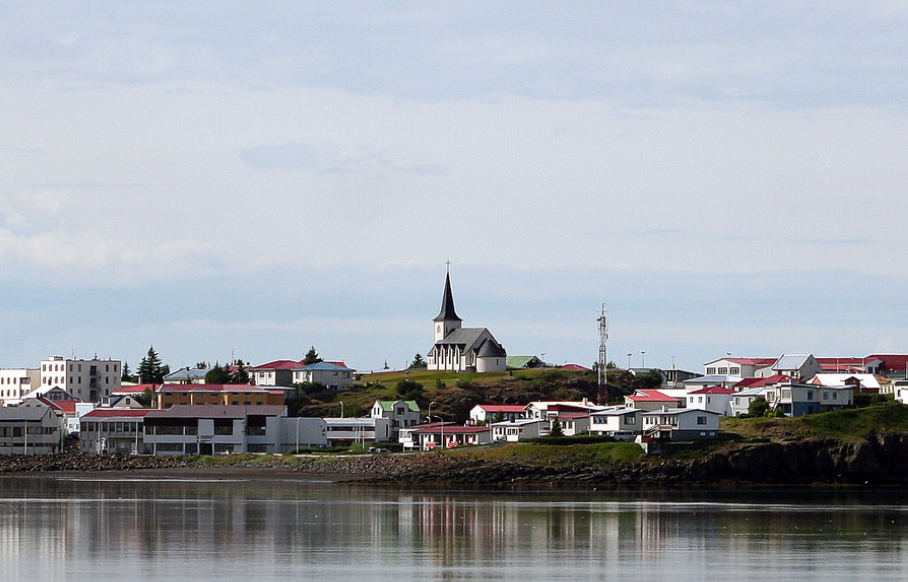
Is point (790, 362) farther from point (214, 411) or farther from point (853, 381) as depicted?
point (214, 411)

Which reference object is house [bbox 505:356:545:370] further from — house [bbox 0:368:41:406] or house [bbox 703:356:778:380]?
house [bbox 0:368:41:406]

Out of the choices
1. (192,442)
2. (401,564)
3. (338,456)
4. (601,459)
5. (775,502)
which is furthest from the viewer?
(192,442)

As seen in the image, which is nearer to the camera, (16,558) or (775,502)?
(16,558)

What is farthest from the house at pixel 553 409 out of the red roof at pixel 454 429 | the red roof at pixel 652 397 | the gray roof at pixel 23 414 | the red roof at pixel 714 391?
the gray roof at pixel 23 414

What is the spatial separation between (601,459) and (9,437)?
176 feet

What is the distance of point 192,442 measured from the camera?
112312 mm

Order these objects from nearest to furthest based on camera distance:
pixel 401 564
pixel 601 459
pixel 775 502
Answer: pixel 401 564
pixel 775 502
pixel 601 459

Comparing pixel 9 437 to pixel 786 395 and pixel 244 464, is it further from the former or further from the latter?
pixel 786 395

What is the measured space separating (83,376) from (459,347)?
161 feet

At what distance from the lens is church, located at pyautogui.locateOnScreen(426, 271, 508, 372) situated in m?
149

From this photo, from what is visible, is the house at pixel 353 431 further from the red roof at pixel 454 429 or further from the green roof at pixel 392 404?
the red roof at pixel 454 429

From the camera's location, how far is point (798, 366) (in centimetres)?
12462

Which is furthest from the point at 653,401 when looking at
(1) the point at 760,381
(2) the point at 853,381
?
(2) the point at 853,381

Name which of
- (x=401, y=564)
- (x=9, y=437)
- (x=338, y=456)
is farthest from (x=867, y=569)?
(x=9, y=437)
